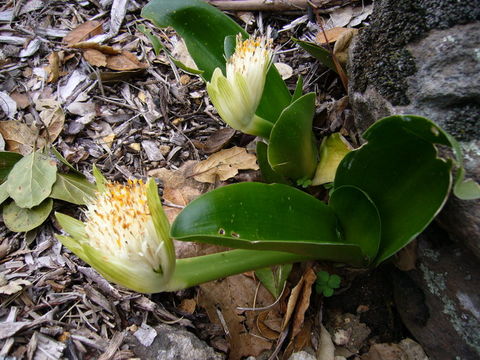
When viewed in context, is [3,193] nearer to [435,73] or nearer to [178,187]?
[178,187]

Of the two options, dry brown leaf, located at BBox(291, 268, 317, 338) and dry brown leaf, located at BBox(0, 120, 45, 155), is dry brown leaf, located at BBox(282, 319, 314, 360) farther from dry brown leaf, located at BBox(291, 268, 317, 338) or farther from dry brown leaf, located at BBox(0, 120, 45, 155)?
dry brown leaf, located at BBox(0, 120, 45, 155)

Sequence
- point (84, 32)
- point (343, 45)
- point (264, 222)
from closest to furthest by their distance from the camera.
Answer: point (264, 222), point (343, 45), point (84, 32)

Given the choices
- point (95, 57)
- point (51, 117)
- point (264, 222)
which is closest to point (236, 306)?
point (264, 222)

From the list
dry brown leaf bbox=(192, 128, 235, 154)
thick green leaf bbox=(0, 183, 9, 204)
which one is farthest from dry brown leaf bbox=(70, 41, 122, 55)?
thick green leaf bbox=(0, 183, 9, 204)

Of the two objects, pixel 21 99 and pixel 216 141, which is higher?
pixel 21 99

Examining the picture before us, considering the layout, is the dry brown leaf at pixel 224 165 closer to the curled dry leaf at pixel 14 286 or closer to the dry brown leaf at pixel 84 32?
the curled dry leaf at pixel 14 286

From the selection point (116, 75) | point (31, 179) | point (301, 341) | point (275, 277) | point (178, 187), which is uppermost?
point (116, 75)
